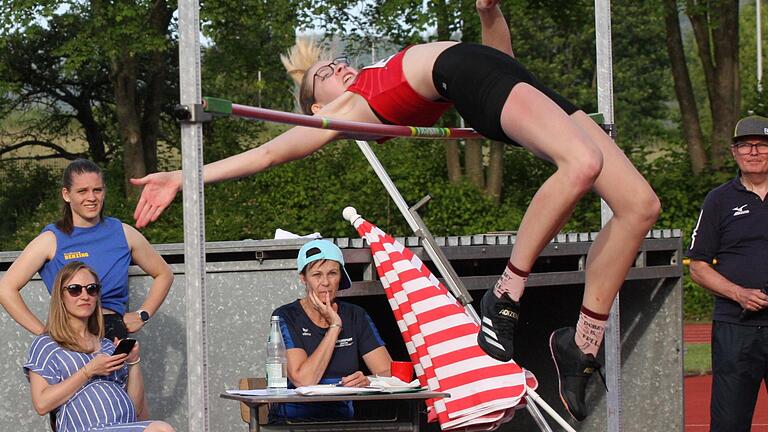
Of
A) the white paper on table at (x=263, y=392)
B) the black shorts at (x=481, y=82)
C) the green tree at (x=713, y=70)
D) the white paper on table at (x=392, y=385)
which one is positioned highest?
the green tree at (x=713, y=70)

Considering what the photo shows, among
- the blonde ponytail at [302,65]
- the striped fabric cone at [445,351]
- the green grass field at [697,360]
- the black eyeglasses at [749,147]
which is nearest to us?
the blonde ponytail at [302,65]

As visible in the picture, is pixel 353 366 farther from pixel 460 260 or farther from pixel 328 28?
pixel 328 28

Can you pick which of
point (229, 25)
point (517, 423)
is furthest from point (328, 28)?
point (517, 423)

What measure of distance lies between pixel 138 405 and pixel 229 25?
618 inches

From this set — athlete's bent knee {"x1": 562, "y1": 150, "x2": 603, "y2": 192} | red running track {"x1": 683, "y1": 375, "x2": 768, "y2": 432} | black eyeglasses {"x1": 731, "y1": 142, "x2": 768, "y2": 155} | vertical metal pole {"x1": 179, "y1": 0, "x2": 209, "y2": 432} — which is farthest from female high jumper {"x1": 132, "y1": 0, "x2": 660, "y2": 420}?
red running track {"x1": 683, "y1": 375, "x2": 768, "y2": 432}

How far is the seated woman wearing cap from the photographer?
225 inches

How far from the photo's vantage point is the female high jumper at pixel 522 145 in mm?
4270

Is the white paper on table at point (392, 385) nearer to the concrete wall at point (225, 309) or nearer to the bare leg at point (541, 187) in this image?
the concrete wall at point (225, 309)

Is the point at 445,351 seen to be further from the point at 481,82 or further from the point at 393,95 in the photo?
the point at 481,82

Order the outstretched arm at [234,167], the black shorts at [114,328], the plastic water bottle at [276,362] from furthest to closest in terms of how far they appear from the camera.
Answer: the black shorts at [114,328] < the plastic water bottle at [276,362] < the outstretched arm at [234,167]

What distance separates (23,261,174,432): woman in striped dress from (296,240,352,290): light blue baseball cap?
0.81 meters

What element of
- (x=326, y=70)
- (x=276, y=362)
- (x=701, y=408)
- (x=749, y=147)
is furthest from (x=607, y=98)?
(x=701, y=408)

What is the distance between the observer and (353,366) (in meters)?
5.88

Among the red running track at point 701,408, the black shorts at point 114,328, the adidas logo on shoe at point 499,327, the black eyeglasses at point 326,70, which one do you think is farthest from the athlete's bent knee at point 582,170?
the red running track at point 701,408
